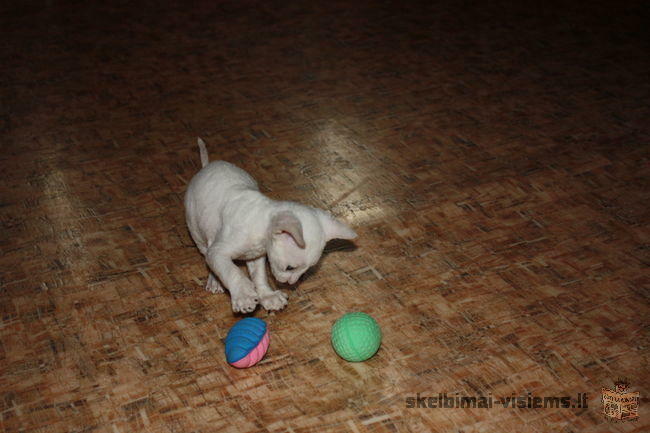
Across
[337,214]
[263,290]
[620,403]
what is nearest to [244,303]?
[263,290]

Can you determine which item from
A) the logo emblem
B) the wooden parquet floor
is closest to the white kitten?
the wooden parquet floor

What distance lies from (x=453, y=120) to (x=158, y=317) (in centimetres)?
268

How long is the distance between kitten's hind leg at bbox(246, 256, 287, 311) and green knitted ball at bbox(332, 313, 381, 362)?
285mm

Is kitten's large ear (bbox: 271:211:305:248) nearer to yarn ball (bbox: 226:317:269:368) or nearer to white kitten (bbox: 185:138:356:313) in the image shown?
white kitten (bbox: 185:138:356:313)

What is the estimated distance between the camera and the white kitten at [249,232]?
2.39 metres

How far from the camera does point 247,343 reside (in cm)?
249

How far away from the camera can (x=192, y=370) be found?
2.59 m

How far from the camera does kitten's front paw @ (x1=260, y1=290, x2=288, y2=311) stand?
2719 millimetres

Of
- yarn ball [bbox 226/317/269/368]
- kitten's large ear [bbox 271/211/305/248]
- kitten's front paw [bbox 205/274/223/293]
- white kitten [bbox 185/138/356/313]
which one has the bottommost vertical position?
kitten's front paw [bbox 205/274/223/293]

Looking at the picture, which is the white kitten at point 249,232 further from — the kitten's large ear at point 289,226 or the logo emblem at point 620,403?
the logo emblem at point 620,403

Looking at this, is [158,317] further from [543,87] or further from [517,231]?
[543,87]

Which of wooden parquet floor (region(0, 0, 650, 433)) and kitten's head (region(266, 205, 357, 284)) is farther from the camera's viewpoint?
wooden parquet floor (region(0, 0, 650, 433))

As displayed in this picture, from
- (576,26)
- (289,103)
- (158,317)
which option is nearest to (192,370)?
(158,317)

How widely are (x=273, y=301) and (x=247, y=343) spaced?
11.2 inches
